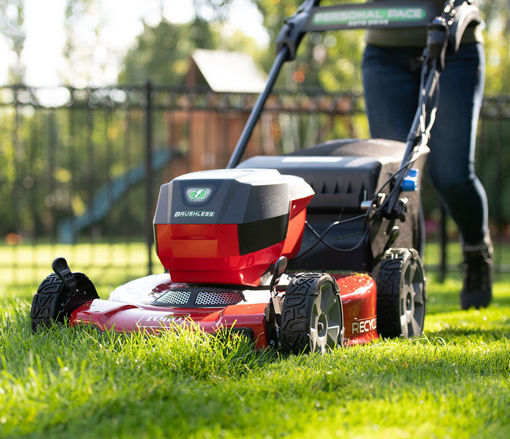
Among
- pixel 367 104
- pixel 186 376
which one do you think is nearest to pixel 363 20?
pixel 367 104

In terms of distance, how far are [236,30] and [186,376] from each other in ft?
117

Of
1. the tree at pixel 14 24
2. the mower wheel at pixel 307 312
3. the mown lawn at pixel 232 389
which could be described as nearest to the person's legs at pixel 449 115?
the mown lawn at pixel 232 389

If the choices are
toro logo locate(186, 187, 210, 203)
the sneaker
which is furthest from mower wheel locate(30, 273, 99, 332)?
the sneaker

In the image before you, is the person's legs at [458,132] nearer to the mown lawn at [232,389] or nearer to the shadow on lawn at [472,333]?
the shadow on lawn at [472,333]

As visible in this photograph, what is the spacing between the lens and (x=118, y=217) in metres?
19.8

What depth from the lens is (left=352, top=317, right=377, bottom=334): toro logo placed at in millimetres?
2721

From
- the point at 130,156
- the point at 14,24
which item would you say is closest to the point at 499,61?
the point at 130,156

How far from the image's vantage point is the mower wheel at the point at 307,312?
234 centimetres

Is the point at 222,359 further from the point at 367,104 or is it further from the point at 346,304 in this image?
the point at 367,104

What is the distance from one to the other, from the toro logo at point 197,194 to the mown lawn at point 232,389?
1.51 feet

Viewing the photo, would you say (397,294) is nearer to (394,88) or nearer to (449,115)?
(449,115)

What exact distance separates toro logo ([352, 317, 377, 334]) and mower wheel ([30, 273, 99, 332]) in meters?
0.98

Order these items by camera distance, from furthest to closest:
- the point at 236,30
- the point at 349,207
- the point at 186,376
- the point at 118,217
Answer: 1. the point at 236,30
2. the point at 118,217
3. the point at 349,207
4. the point at 186,376

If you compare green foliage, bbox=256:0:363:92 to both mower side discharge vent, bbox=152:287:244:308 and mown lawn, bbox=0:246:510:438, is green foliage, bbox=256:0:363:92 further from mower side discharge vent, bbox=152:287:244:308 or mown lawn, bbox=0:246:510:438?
mown lawn, bbox=0:246:510:438
